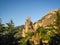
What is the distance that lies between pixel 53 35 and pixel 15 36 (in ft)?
42.4

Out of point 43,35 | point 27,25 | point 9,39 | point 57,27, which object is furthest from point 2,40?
point 27,25

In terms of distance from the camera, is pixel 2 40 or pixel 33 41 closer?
pixel 33 41

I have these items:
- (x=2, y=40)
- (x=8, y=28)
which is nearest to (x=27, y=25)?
(x=8, y=28)

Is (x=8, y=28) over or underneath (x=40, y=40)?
over

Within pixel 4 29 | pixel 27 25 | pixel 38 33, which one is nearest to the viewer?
pixel 38 33

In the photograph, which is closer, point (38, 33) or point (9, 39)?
point (38, 33)

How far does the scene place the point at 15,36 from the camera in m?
51.4

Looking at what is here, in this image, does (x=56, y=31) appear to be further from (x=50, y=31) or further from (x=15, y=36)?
(x=15, y=36)

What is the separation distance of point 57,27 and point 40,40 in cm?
525

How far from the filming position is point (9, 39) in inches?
1890

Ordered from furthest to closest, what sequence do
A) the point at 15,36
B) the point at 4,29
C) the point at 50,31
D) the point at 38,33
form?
the point at 4,29, the point at 15,36, the point at 50,31, the point at 38,33

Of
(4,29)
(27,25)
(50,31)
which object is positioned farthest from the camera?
(27,25)

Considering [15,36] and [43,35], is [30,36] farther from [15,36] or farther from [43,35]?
[15,36]

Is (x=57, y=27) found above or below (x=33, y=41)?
above
